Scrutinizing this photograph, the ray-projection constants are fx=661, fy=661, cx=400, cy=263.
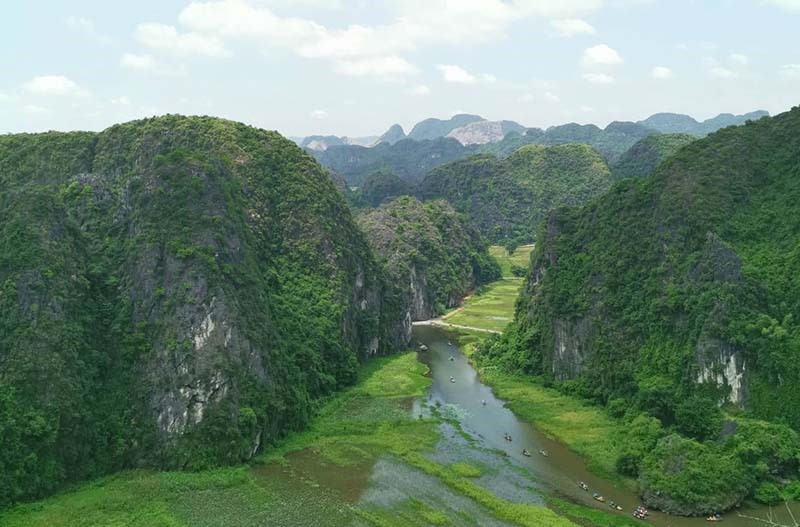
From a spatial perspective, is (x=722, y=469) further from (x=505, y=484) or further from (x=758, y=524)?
(x=505, y=484)

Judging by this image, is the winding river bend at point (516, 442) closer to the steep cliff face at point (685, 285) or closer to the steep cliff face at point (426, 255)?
the steep cliff face at point (685, 285)

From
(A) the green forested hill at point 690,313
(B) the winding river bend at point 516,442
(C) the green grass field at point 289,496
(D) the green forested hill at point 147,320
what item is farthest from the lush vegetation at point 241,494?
(A) the green forested hill at point 690,313

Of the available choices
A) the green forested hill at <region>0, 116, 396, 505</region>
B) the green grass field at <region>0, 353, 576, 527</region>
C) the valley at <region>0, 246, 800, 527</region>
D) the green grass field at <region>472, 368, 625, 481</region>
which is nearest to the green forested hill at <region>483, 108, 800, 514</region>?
the green grass field at <region>472, 368, 625, 481</region>

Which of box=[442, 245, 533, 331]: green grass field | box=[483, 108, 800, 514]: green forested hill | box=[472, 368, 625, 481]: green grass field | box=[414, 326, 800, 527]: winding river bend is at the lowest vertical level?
box=[414, 326, 800, 527]: winding river bend

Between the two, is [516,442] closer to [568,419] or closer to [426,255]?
[568,419]

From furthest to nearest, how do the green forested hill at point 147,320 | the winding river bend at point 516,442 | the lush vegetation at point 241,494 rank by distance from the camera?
the green forested hill at point 147,320
the winding river bend at point 516,442
the lush vegetation at point 241,494

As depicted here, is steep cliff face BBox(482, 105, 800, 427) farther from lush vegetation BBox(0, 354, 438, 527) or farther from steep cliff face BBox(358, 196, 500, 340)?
steep cliff face BBox(358, 196, 500, 340)

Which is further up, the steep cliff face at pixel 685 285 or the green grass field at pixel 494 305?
the steep cliff face at pixel 685 285
